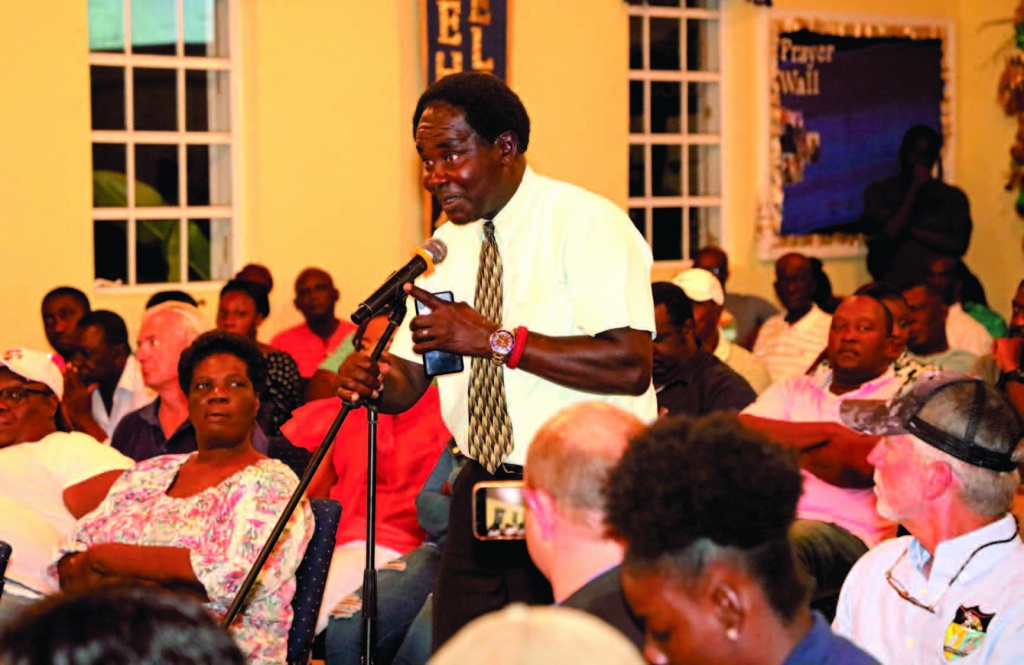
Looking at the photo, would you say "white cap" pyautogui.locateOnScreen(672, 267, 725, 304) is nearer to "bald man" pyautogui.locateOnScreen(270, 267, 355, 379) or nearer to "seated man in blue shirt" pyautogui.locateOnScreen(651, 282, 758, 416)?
"seated man in blue shirt" pyautogui.locateOnScreen(651, 282, 758, 416)

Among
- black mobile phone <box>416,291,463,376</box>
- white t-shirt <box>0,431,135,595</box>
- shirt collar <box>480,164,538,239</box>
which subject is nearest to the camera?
black mobile phone <box>416,291,463,376</box>

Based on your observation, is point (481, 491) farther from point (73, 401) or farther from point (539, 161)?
point (539, 161)

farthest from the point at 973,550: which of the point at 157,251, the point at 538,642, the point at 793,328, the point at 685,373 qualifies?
the point at 157,251

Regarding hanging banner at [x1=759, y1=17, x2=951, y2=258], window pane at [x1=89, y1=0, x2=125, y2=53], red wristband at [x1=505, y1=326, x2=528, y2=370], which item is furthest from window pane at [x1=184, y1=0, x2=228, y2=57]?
red wristband at [x1=505, y1=326, x2=528, y2=370]

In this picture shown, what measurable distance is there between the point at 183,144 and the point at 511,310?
5.21 metres

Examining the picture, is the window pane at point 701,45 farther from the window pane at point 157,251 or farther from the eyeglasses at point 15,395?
the eyeglasses at point 15,395

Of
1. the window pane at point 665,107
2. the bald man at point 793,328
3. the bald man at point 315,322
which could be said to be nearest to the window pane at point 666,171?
the window pane at point 665,107

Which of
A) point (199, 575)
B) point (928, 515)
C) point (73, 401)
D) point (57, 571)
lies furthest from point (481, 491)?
point (73, 401)

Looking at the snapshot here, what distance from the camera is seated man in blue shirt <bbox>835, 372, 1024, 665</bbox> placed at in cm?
255

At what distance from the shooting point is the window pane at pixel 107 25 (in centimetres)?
737

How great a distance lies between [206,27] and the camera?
7.70 meters

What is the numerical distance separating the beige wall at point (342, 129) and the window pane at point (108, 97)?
19 centimetres

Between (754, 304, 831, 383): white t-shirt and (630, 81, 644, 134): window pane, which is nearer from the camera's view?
(754, 304, 831, 383): white t-shirt

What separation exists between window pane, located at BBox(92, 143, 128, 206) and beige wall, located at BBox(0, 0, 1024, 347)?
0.75ft
